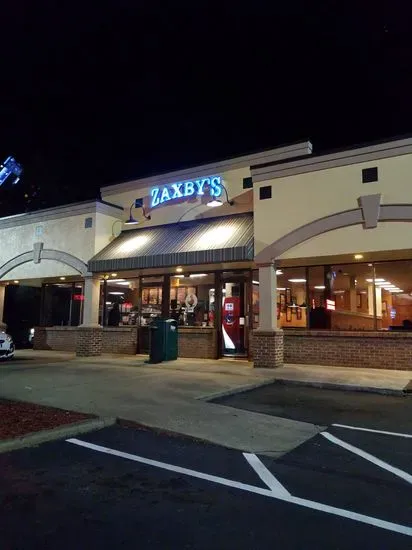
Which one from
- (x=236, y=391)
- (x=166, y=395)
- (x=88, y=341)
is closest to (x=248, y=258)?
(x=236, y=391)

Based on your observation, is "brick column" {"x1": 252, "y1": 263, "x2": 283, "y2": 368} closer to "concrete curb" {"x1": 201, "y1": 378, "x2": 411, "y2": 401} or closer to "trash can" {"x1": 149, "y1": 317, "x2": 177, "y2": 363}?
"concrete curb" {"x1": 201, "y1": 378, "x2": 411, "y2": 401}

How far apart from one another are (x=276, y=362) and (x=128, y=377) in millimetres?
4568

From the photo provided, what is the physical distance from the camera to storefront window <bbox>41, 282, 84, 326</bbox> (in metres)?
20.9

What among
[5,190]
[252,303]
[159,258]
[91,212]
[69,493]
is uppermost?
[5,190]

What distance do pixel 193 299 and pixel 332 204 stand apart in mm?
6433

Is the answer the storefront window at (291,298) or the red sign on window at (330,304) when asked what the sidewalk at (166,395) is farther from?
the red sign on window at (330,304)

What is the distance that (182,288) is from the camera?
1739cm

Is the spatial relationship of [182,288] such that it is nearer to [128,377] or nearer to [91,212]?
[91,212]

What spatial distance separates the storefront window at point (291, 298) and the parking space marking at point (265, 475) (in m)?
9.88

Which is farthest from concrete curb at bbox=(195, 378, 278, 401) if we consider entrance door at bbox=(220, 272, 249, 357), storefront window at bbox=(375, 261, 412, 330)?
storefront window at bbox=(375, 261, 412, 330)

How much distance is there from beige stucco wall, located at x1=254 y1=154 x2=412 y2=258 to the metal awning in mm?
799

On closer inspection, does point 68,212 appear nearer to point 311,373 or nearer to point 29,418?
point 311,373

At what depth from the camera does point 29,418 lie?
270 inches

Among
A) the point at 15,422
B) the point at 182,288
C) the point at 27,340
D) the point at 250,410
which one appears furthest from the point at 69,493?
the point at 27,340
